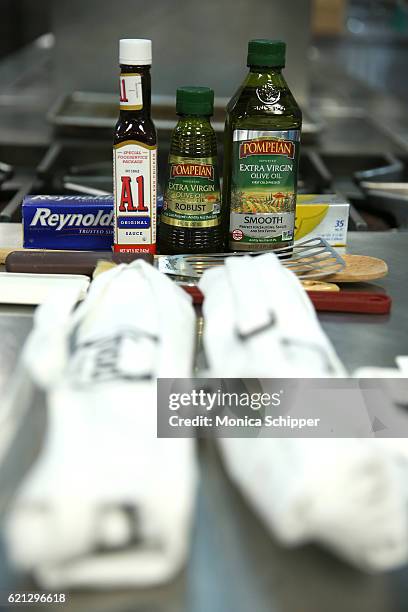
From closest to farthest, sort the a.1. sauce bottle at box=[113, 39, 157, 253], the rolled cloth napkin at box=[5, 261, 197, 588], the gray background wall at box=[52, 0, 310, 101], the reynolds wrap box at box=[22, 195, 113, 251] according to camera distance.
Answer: the rolled cloth napkin at box=[5, 261, 197, 588] < the a.1. sauce bottle at box=[113, 39, 157, 253] < the reynolds wrap box at box=[22, 195, 113, 251] < the gray background wall at box=[52, 0, 310, 101]

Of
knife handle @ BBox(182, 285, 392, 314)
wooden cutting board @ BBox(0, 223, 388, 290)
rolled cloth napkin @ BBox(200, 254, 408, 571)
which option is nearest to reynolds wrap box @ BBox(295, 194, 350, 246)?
wooden cutting board @ BBox(0, 223, 388, 290)

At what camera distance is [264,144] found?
97 cm

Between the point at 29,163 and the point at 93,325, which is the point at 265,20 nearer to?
the point at 29,163

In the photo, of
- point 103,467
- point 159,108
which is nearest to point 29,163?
point 159,108

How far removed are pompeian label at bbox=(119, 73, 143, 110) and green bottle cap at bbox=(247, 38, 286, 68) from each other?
14 centimetres

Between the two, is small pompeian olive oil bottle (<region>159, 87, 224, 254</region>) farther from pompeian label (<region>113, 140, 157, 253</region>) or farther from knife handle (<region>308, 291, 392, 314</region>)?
knife handle (<region>308, 291, 392, 314</region>)

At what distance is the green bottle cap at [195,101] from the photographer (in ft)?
3.10

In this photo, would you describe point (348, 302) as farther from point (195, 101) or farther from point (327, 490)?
point (327, 490)

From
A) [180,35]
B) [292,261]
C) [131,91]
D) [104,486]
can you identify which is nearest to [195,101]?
[131,91]

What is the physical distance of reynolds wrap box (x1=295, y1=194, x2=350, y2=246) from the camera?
3.67 ft

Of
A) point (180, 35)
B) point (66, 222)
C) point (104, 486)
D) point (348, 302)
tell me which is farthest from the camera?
point (180, 35)

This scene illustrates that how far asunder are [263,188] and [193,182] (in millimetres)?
81

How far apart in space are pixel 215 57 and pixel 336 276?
4.96ft

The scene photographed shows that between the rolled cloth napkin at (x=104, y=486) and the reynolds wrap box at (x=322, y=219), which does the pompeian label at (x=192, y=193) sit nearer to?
the reynolds wrap box at (x=322, y=219)
